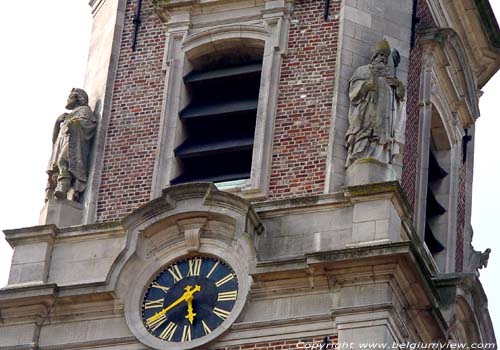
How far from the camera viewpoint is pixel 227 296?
35.3 meters

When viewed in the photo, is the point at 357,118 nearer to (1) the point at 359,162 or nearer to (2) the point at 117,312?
(1) the point at 359,162

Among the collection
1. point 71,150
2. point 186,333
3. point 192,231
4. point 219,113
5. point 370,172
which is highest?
point 219,113

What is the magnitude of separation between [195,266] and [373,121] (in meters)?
3.05

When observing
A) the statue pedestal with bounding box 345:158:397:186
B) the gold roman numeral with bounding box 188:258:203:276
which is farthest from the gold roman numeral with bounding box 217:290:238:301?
the statue pedestal with bounding box 345:158:397:186

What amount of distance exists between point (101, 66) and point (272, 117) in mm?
3103

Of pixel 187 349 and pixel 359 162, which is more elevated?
pixel 359 162

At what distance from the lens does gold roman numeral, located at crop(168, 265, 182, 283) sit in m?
35.7

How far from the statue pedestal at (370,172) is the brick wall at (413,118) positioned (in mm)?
1328

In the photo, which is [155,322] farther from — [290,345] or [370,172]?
[370,172]

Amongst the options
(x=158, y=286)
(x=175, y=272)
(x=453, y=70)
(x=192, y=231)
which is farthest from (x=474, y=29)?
(x=158, y=286)

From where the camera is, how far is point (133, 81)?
38.7 m

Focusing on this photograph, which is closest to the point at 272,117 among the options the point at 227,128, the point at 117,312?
the point at 227,128

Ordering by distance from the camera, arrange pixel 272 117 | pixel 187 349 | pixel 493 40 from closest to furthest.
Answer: pixel 187 349
pixel 272 117
pixel 493 40

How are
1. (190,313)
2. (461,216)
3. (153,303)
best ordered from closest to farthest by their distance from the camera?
(190,313) < (153,303) < (461,216)
